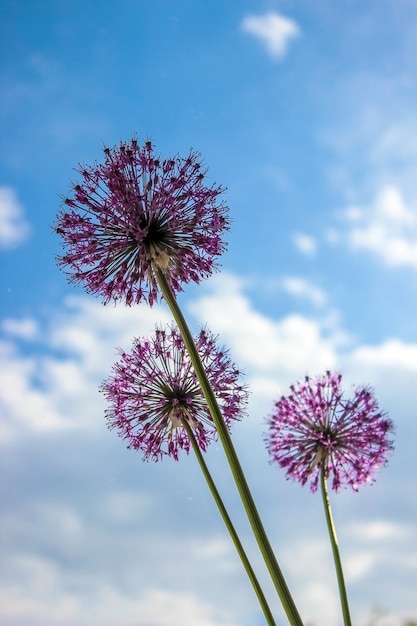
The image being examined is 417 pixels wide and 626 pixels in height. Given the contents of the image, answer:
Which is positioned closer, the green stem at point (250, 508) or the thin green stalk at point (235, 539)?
the green stem at point (250, 508)

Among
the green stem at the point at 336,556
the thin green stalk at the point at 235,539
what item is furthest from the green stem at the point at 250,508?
the green stem at the point at 336,556

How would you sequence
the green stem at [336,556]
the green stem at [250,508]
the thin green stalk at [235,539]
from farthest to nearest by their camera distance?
the green stem at [336,556], the thin green stalk at [235,539], the green stem at [250,508]

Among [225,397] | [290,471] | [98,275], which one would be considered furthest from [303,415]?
[98,275]

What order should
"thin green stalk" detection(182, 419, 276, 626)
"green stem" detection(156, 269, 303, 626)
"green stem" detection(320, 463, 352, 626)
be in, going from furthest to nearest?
"green stem" detection(320, 463, 352, 626)
"thin green stalk" detection(182, 419, 276, 626)
"green stem" detection(156, 269, 303, 626)

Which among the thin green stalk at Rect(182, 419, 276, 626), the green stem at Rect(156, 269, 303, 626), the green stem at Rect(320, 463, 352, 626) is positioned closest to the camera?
the green stem at Rect(156, 269, 303, 626)

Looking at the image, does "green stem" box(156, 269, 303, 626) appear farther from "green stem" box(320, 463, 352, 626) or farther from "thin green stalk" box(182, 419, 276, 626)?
"green stem" box(320, 463, 352, 626)

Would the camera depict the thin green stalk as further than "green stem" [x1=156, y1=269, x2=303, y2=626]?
Yes

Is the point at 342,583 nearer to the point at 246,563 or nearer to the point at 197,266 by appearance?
the point at 246,563

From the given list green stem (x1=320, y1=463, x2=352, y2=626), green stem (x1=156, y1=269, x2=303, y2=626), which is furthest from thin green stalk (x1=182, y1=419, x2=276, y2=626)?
green stem (x1=320, y1=463, x2=352, y2=626)

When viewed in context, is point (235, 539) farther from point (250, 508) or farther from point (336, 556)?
point (336, 556)

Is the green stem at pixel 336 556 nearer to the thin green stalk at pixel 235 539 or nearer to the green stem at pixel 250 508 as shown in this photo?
the thin green stalk at pixel 235 539

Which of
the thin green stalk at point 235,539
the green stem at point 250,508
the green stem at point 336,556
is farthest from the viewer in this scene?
the green stem at point 336,556
